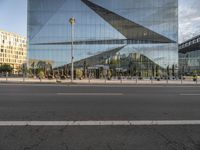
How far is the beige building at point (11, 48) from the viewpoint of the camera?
13900 centimetres

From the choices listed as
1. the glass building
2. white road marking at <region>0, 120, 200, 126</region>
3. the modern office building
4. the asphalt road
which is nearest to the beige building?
the glass building

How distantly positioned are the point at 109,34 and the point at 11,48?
324 ft

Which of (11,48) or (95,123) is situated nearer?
(95,123)

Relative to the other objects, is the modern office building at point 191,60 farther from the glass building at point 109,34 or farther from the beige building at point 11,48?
the beige building at point 11,48

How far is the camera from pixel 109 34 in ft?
210

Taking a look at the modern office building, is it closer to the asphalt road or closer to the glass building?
the glass building

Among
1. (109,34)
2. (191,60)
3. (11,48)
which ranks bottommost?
(191,60)

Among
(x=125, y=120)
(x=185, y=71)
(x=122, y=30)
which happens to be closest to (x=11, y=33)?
(x=122, y=30)
